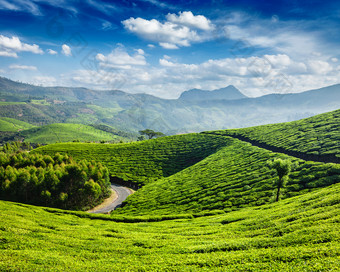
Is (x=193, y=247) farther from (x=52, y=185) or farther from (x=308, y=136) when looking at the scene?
(x=308, y=136)

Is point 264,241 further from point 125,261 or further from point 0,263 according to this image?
point 0,263

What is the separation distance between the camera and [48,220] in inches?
1522

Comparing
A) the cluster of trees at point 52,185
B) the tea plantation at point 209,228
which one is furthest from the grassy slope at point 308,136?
the cluster of trees at point 52,185

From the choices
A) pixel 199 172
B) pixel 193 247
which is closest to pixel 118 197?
pixel 199 172

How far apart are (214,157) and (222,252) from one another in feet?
249

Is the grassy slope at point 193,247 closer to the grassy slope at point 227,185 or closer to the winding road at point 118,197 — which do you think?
the grassy slope at point 227,185

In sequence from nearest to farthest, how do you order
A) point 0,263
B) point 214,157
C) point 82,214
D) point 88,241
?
point 0,263 < point 88,241 < point 82,214 < point 214,157

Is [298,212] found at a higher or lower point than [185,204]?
higher

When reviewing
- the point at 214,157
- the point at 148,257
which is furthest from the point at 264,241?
the point at 214,157

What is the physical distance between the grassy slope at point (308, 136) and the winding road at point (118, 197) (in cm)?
6967

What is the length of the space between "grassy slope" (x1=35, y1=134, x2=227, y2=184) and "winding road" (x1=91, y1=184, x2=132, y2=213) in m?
6.01

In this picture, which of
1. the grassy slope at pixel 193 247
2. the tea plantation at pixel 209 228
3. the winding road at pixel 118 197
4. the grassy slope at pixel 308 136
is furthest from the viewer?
the winding road at pixel 118 197

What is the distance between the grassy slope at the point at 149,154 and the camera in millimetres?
106125

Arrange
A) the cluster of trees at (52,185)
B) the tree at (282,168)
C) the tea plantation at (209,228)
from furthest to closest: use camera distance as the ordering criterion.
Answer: the cluster of trees at (52,185) < the tree at (282,168) < the tea plantation at (209,228)
